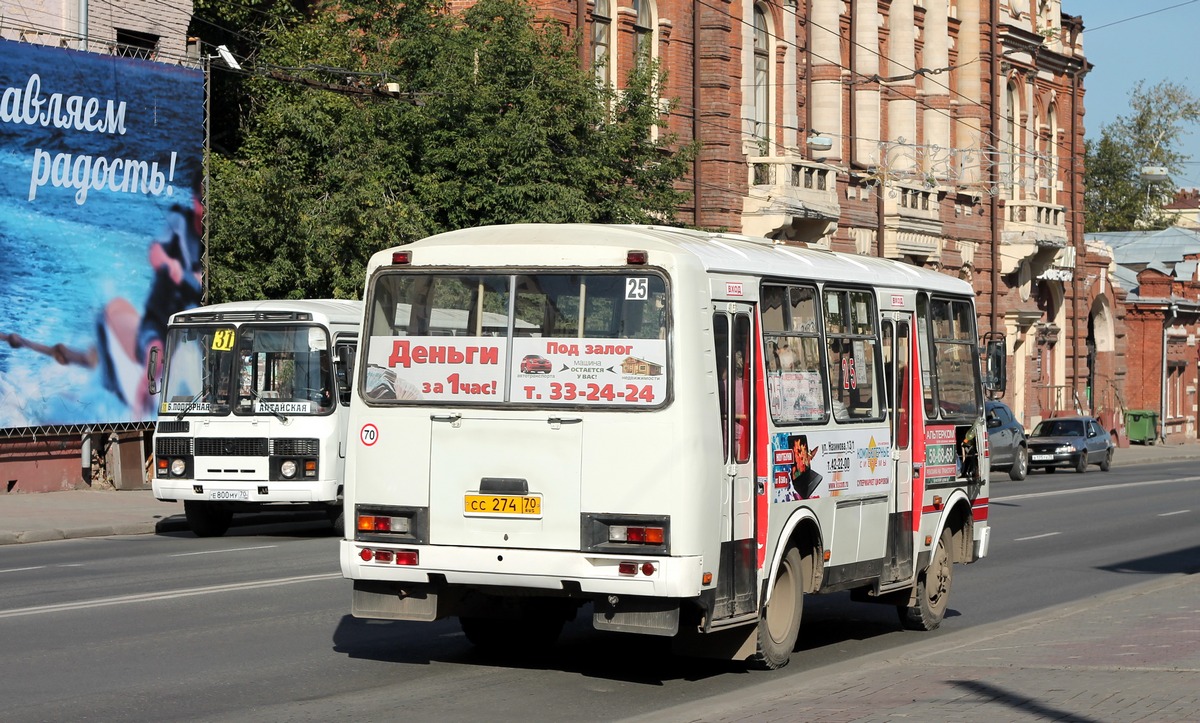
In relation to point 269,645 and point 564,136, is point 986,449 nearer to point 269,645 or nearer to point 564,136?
point 269,645

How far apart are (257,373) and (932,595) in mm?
9857

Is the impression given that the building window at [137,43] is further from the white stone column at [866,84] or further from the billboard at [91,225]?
the white stone column at [866,84]

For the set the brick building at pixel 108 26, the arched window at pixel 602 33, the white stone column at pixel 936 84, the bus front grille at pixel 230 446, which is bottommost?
the bus front grille at pixel 230 446

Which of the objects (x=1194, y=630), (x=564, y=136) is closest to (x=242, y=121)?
A: (x=564, y=136)

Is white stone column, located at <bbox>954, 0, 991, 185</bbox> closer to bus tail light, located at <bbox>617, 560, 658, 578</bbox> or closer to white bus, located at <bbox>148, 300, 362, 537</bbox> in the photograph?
white bus, located at <bbox>148, 300, 362, 537</bbox>

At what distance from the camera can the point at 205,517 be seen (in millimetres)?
21750

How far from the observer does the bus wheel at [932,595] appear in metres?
13.6

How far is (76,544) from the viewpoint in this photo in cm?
2064

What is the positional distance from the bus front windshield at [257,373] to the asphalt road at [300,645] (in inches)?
65.3

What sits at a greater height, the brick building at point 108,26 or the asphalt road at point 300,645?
the brick building at point 108,26

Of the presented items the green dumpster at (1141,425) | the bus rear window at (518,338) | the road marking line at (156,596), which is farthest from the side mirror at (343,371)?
the green dumpster at (1141,425)

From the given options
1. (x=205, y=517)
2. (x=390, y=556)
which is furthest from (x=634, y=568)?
(x=205, y=517)

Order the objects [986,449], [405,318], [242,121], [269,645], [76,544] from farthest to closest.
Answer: [242,121]
[76,544]
[986,449]
[269,645]
[405,318]

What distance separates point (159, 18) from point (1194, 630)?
23525 mm
